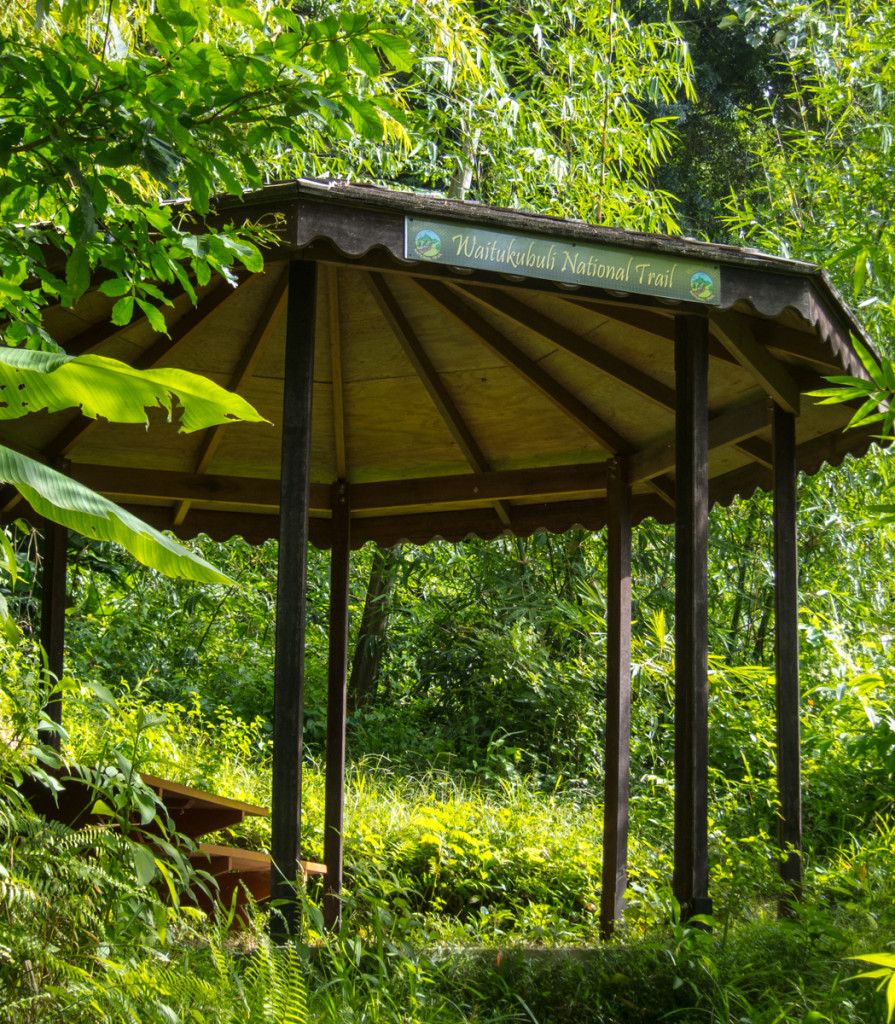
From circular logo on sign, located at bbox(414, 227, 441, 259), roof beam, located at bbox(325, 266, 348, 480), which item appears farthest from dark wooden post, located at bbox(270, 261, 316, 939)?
roof beam, located at bbox(325, 266, 348, 480)

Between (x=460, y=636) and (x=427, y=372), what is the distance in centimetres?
761

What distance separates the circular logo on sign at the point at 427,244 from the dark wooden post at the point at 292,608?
52 centimetres

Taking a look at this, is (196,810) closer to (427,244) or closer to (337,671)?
(337,671)

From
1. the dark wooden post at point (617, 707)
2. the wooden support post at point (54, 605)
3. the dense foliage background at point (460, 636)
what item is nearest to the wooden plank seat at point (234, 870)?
the dense foliage background at point (460, 636)

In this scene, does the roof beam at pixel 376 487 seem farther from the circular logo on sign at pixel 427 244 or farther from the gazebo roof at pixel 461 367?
the circular logo on sign at pixel 427 244

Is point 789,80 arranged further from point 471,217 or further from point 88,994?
point 88,994

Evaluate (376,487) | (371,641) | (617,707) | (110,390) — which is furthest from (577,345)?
(371,641)

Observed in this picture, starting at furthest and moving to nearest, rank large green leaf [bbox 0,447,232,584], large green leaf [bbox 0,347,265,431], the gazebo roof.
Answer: the gazebo roof < large green leaf [bbox 0,347,265,431] < large green leaf [bbox 0,447,232,584]

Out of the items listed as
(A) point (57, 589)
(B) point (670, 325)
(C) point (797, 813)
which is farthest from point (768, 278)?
(A) point (57, 589)

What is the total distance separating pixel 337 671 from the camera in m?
7.43

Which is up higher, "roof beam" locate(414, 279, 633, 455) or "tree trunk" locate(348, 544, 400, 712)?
"roof beam" locate(414, 279, 633, 455)

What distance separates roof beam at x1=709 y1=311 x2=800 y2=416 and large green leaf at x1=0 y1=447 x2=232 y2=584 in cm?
326

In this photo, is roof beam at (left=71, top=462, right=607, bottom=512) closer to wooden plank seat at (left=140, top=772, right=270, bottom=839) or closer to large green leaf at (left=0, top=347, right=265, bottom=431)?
wooden plank seat at (left=140, top=772, right=270, bottom=839)

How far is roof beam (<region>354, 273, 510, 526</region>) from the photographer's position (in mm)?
5570
